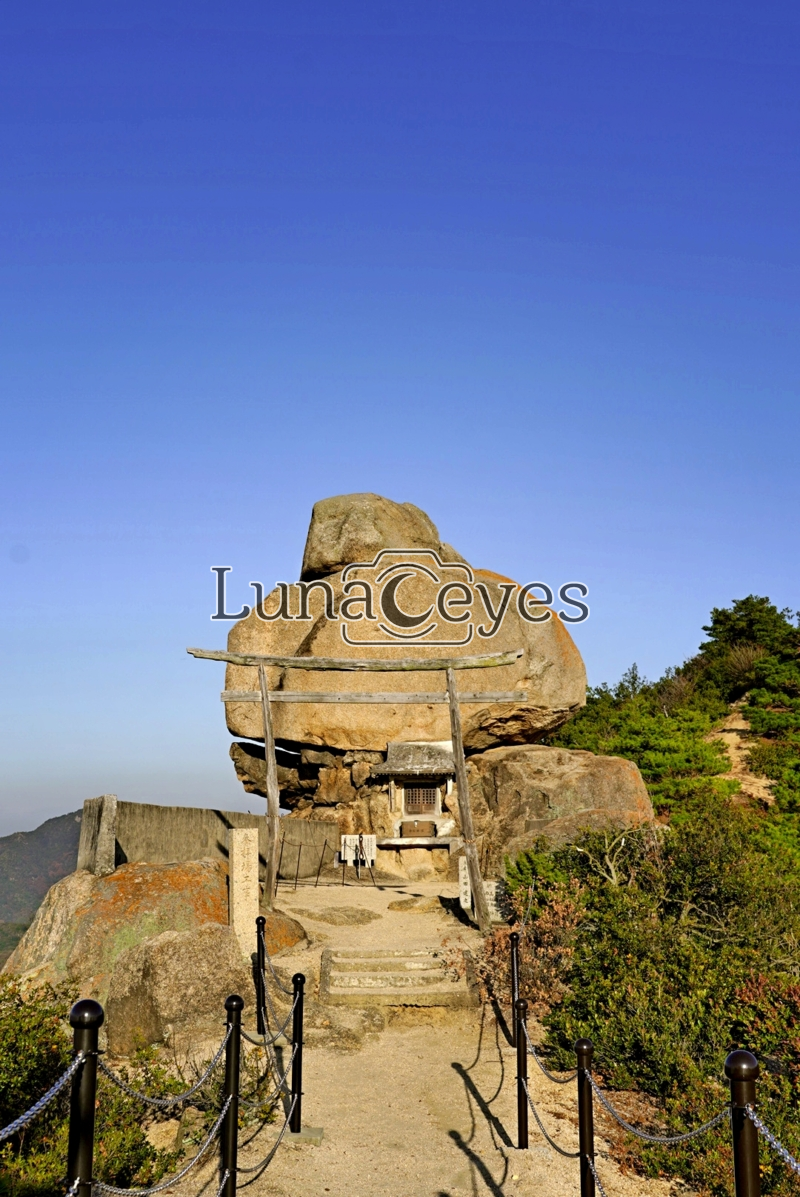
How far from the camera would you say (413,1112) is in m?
7.34

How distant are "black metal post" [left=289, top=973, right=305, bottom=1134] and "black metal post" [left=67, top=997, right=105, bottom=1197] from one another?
3339mm

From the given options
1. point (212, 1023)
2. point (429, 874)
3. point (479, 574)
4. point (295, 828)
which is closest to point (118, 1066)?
point (212, 1023)

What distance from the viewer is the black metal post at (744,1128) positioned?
3275mm

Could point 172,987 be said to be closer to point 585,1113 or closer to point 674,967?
point 674,967

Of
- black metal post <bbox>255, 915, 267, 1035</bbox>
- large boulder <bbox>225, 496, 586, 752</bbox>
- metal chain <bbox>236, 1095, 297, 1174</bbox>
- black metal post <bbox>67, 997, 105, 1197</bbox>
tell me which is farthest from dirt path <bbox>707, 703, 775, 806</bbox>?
black metal post <bbox>67, 997, 105, 1197</bbox>

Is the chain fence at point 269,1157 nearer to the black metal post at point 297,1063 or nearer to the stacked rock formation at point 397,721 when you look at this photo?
the black metal post at point 297,1063

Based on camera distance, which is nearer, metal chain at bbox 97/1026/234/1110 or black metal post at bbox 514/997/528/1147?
metal chain at bbox 97/1026/234/1110

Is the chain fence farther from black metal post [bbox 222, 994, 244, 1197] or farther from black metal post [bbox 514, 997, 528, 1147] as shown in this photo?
black metal post [bbox 514, 997, 528, 1147]

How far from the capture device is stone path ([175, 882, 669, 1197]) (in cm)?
601

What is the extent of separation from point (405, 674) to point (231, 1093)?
18082 millimetres

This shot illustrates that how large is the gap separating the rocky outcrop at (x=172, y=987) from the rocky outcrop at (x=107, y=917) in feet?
0.91

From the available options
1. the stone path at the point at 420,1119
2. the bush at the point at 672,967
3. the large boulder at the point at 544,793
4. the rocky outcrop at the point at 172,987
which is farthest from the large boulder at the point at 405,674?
the rocky outcrop at the point at 172,987

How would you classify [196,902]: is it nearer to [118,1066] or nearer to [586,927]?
[118,1066]

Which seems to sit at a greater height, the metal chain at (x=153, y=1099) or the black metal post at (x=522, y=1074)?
the metal chain at (x=153, y=1099)
